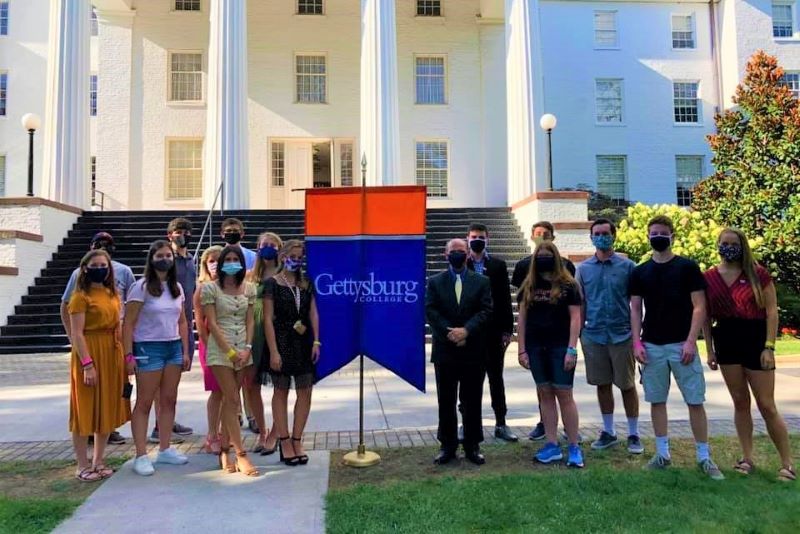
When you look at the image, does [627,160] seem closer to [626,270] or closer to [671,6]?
[671,6]

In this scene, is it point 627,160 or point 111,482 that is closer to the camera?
point 111,482

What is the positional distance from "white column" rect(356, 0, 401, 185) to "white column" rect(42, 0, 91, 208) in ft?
25.2

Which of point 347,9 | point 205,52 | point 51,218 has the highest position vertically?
point 347,9

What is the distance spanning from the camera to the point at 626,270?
5.23 meters

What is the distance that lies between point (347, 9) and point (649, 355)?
19954mm

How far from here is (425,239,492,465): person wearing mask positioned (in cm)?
495

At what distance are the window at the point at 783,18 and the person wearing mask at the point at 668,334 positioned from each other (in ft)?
92.2

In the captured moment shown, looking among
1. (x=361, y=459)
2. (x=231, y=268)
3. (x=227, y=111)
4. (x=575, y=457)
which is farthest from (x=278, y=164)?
(x=575, y=457)

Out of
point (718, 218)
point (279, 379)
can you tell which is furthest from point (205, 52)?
point (279, 379)

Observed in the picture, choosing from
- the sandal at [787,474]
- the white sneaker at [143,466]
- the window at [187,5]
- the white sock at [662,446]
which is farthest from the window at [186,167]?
the sandal at [787,474]

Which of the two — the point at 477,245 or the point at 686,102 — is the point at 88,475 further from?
the point at 686,102

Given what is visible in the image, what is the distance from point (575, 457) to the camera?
15.8 feet

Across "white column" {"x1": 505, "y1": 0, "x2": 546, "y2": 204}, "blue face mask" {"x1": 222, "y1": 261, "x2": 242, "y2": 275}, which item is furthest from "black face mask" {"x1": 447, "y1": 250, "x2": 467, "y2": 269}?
"white column" {"x1": 505, "y1": 0, "x2": 546, "y2": 204}

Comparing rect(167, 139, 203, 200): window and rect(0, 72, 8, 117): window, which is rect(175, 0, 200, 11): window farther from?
rect(0, 72, 8, 117): window
